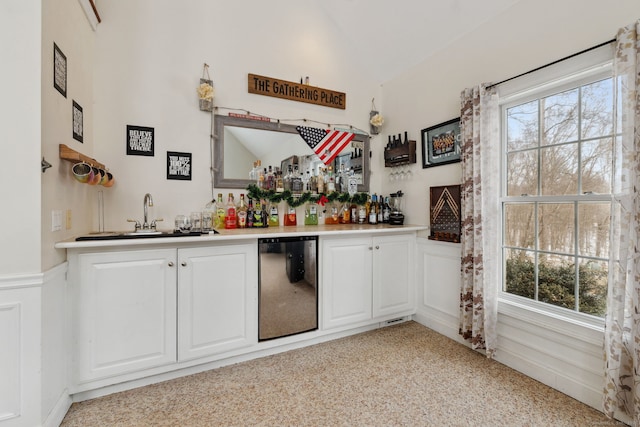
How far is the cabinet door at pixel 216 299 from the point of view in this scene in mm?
1974

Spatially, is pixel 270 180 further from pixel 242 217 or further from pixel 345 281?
pixel 345 281

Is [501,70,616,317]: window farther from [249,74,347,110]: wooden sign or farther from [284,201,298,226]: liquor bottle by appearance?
[284,201,298,226]: liquor bottle

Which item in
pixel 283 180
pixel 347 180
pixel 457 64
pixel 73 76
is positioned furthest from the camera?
pixel 347 180

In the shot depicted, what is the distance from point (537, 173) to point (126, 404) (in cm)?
309

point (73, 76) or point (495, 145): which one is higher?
point (73, 76)

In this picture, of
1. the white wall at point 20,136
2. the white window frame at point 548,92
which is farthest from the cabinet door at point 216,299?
the white window frame at point 548,92

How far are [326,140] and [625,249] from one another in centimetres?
243

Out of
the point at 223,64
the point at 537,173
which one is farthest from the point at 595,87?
the point at 223,64

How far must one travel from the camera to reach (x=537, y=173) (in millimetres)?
2066

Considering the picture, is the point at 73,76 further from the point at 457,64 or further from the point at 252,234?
the point at 457,64

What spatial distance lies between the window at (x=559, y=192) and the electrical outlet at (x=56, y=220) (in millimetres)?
2938

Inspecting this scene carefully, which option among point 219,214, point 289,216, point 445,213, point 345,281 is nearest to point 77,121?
point 219,214

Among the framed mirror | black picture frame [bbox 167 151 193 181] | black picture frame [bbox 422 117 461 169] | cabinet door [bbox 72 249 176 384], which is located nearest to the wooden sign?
the framed mirror

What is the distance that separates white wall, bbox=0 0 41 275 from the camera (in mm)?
1381
